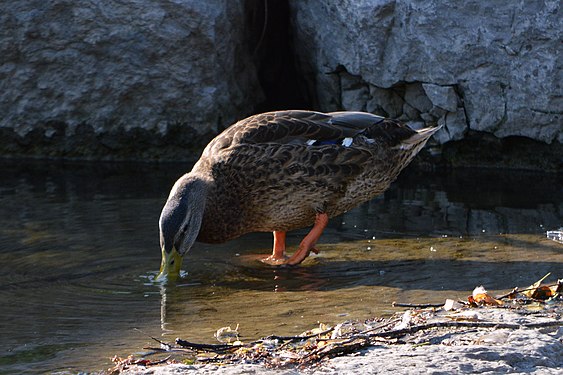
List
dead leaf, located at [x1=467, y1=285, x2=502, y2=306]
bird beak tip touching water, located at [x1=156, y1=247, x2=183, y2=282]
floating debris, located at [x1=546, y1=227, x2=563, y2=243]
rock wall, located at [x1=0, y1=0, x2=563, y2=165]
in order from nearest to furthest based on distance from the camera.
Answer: dead leaf, located at [x1=467, y1=285, x2=502, y2=306]
bird beak tip touching water, located at [x1=156, y1=247, x2=183, y2=282]
floating debris, located at [x1=546, y1=227, x2=563, y2=243]
rock wall, located at [x1=0, y1=0, x2=563, y2=165]

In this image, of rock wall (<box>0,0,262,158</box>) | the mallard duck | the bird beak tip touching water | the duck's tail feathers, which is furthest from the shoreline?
rock wall (<box>0,0,262,158</box>)

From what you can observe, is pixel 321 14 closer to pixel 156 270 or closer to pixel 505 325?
pixel 156 270

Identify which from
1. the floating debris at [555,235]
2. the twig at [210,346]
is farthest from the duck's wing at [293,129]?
the twig at [210,346]

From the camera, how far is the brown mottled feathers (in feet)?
21.2

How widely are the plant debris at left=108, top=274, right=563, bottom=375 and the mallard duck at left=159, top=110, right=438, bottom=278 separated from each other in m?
1.64

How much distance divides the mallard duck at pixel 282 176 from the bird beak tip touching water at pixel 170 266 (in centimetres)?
15

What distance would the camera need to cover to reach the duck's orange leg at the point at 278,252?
663 cm

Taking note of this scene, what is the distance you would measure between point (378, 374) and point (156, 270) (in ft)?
9.08

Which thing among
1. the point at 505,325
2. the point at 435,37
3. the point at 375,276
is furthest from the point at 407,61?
the point at 505,325

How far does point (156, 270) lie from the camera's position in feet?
20.6

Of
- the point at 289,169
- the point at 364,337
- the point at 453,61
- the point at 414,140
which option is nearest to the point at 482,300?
the point at 364,337

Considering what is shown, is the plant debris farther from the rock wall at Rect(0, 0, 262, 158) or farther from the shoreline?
the rock wall at Rect(0, 0, 262, 158)

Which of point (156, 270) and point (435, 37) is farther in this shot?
point (435, 37)

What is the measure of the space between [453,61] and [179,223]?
3.63m
